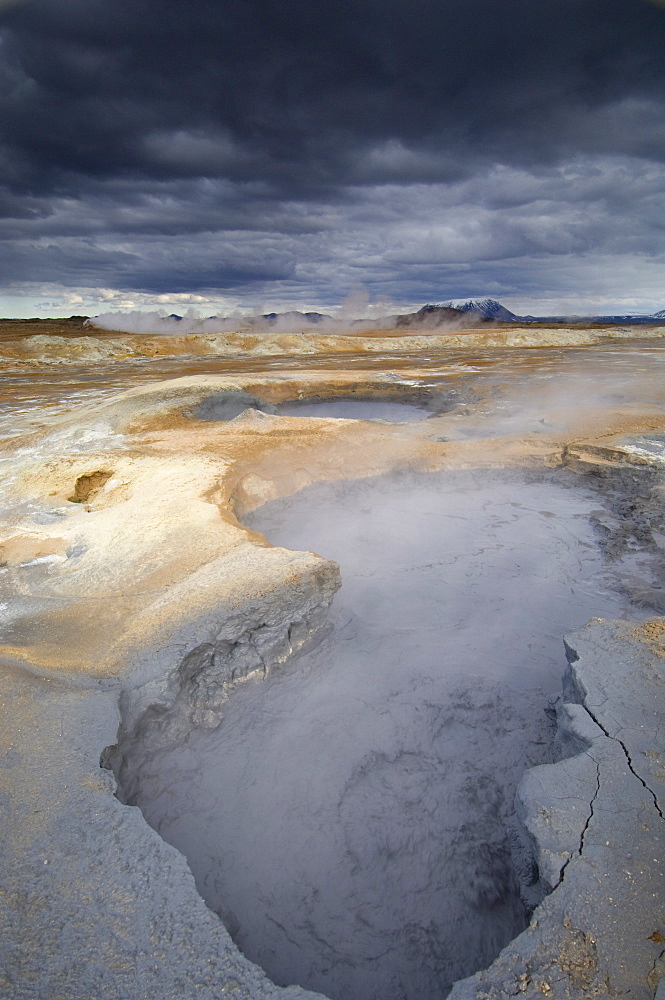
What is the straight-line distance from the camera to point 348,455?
7.63m

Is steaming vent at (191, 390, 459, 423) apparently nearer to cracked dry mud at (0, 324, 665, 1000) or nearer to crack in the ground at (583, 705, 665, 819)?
cracked dry mud at (0, 324, 665, 1000)

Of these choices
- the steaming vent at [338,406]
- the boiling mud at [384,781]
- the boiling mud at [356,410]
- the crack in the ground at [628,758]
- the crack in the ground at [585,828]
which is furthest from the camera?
the boiling mud at [356,410]

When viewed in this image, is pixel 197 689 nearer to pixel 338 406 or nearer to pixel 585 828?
pixel 585 828

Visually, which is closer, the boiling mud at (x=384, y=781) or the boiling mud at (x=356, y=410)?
the boiling mud at (x=384, y=781)

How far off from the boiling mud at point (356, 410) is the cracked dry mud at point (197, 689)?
4509mm

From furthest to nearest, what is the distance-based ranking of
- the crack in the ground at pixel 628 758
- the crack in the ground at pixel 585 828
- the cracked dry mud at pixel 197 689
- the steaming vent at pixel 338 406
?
the steaming vent at pixel 338 406 < the crack in the ground at pixel 628 758 < the crack in the ground at pixel 585 828 < the cracked dry mud at pixel 197 689

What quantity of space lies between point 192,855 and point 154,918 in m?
0.85

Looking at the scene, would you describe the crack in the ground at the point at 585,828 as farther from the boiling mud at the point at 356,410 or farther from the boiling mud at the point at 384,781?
the boiling mud at the point at 356,410

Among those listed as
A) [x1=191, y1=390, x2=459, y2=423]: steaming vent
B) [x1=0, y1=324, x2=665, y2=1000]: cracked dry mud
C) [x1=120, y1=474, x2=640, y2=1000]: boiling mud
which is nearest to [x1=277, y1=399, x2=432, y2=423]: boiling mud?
[x1=191, y1=390, x2=459, y2=423]: steaming vent

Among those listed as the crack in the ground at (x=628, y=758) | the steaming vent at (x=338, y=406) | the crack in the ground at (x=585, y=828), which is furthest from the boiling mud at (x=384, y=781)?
the steaming vent at (x=338, y=406)

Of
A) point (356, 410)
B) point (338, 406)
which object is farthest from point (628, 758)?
point (338, 406)

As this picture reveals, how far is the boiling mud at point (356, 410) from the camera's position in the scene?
486 inches

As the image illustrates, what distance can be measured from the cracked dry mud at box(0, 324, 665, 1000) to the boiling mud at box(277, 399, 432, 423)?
14.8ft

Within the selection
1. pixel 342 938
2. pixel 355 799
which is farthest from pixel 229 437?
pixel 342 938
